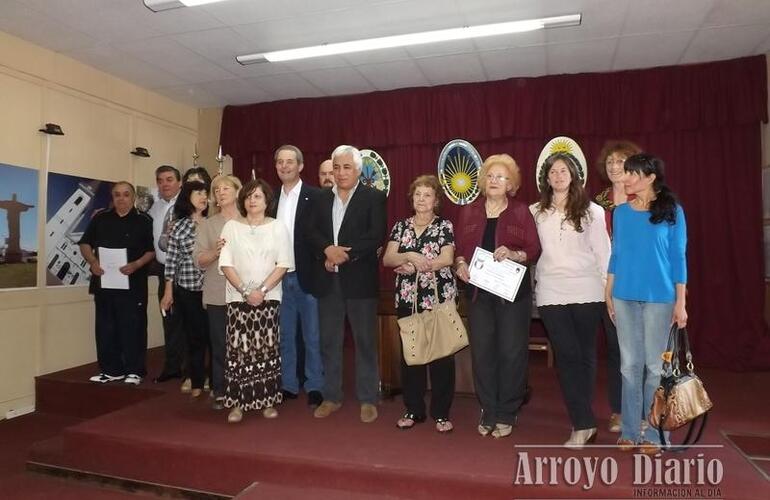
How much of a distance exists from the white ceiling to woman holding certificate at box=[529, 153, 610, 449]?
1.89 meters

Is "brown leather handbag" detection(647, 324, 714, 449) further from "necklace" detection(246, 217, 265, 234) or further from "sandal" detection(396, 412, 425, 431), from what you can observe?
"necklace" detection(246, 217, 265, 234)

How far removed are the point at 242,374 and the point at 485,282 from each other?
1.42m

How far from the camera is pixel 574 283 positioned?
2.34 metres

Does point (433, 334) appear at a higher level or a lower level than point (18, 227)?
lower

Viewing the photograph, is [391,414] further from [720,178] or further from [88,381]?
[720,178]

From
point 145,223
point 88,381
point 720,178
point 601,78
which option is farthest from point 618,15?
point 88,381

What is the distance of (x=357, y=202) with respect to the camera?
9.33 ft

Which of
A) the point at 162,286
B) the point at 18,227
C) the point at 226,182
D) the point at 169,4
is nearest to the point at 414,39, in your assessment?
the point at 169,4

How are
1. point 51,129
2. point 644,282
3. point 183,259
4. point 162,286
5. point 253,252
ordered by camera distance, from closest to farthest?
point 644,282 < point 253,252 < point 183,259 < point 162,286 < point 51,129

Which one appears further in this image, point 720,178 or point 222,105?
point 222,105

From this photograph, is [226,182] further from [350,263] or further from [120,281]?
[120,281]

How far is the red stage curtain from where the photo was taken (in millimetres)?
4629

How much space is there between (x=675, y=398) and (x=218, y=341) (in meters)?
2.33

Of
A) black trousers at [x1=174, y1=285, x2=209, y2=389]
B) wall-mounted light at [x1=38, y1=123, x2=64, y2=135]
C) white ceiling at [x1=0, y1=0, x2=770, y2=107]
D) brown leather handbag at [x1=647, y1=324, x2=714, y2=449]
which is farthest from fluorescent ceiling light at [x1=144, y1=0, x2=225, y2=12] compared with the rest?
brown leather handbag at [x1=647, y1=324, x2=714, y2=449]
